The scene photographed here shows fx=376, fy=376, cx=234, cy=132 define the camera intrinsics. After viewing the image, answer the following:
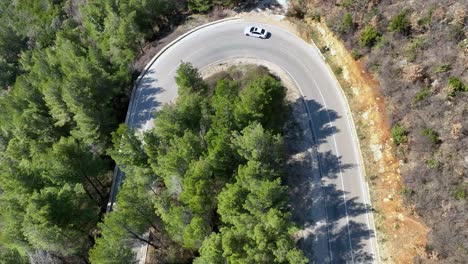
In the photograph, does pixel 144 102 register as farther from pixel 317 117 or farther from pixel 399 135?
pixel 399 135

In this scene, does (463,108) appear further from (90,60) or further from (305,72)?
(90,60)

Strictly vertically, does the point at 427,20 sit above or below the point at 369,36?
below

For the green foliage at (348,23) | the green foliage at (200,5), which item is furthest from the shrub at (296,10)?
the green foliage at (200,5)

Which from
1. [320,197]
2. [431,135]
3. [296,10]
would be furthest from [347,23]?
[320,197]

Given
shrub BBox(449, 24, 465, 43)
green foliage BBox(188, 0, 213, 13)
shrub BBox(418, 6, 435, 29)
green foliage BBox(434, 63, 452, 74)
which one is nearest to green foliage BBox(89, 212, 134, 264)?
green foliage BBox(434, 63, 452, 74)

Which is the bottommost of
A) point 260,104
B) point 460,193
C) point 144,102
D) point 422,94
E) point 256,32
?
point 460,193

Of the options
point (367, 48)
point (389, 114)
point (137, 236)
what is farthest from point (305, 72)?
point (137, 236)

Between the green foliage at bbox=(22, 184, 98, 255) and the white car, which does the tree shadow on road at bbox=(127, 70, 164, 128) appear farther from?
the white car
